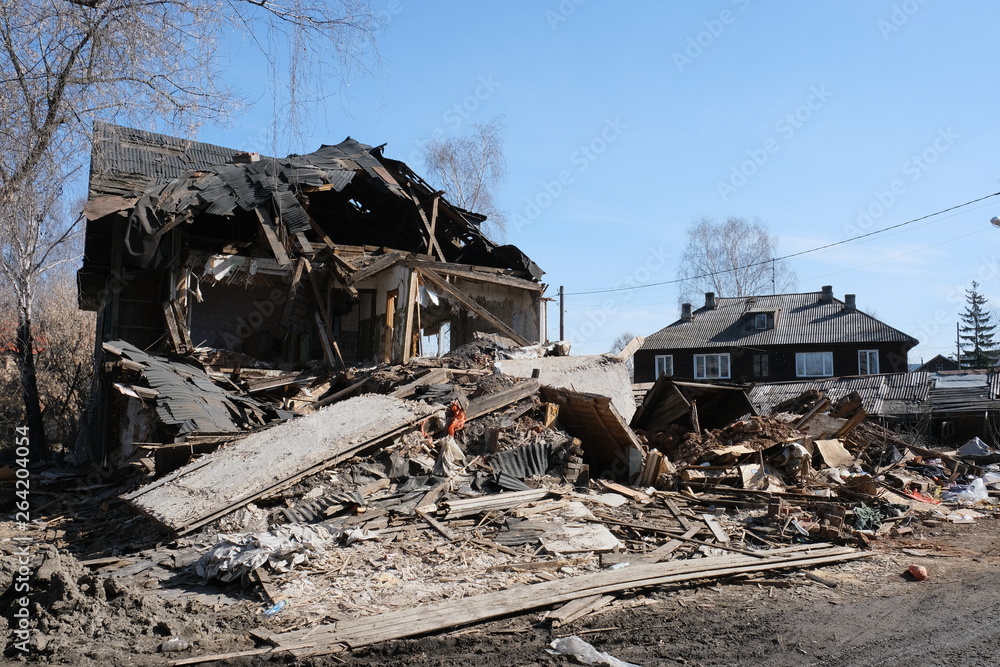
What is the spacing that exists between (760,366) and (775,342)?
1467mm

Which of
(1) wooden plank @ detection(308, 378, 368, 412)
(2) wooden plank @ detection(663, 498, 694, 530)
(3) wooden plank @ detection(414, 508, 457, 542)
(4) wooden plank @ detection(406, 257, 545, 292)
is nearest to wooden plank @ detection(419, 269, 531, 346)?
(4) wooden plank @ detection(406, 257, 545, 292)

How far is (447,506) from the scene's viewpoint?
8250 millimetres

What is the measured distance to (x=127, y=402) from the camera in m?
12.8

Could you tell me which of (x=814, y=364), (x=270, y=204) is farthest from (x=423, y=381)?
(x=814, y=364)

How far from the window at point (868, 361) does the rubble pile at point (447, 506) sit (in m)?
21.4

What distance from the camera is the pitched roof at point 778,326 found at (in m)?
34.4

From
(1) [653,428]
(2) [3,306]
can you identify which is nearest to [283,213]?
(1) [653,428]

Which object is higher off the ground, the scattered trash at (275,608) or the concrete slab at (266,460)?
the concrete slab at (266,460)

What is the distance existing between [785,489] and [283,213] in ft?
37.1

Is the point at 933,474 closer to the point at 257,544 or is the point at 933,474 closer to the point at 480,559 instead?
the point at 480,559

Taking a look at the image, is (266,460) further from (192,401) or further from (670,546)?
(670,546)

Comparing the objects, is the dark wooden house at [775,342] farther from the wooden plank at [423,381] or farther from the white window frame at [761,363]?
the wooden plank at [423,381]

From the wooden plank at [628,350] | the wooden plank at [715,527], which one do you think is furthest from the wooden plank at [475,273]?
the wooden plank at [715,527]

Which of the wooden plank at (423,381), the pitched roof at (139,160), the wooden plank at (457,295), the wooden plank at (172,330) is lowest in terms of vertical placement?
the wooden plank at (423,381)
